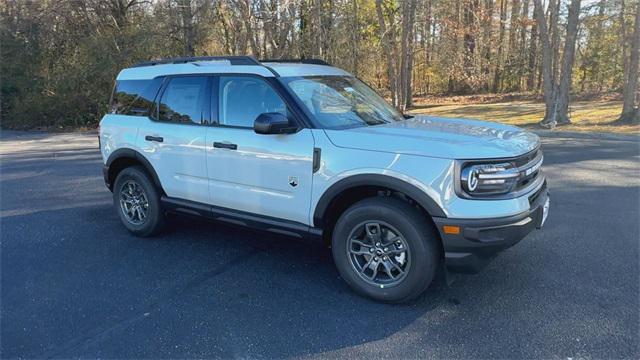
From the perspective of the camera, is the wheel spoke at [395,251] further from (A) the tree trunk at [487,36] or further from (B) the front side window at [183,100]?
(A) the tree trunk at [487,36]

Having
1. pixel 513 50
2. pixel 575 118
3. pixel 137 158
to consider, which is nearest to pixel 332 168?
pixel 137 158

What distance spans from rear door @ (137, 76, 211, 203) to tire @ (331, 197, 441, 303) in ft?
5.14

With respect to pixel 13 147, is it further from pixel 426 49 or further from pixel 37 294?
pixel 426 49

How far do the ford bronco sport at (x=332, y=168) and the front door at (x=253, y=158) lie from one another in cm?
1

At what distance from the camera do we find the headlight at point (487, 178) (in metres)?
3.15

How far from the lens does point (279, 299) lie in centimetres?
366

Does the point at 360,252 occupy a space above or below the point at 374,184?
below

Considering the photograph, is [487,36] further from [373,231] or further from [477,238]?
[477,238]

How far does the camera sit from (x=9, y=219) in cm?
593

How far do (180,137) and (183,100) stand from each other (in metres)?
0.39

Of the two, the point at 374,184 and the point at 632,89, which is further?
the point at 632,89

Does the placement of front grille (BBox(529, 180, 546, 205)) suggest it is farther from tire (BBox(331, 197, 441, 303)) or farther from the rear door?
the rear door

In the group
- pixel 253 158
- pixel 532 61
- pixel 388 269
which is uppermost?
pixel 532 61

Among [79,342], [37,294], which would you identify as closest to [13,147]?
[37,294]
